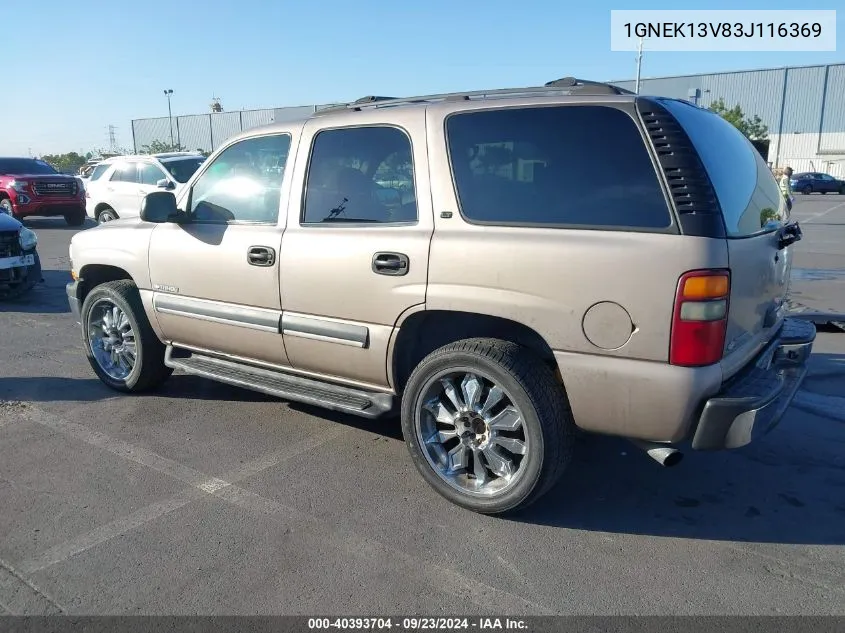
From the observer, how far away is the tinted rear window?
10.0 feet

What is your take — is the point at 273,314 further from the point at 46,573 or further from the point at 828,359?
the point at 828,359

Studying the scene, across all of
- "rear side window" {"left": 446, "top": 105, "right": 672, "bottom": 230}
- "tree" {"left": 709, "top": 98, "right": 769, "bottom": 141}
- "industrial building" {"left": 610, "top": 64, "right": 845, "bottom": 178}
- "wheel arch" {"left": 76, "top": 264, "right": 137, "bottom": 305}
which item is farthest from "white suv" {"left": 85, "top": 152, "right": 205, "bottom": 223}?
"industrial building" {"left": 610, "top": 64, "right": 845, "bottom": 178}

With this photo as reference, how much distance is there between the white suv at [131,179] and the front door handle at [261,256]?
35.8 feet

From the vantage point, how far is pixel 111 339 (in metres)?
5.33

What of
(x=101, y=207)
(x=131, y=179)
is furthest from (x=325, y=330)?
(x=101, y=207)

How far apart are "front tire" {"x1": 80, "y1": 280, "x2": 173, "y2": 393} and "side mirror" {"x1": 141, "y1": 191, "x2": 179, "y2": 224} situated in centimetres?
76

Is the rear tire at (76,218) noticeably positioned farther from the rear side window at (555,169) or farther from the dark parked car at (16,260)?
the rear side window at (555,169)

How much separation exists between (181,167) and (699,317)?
14.0m

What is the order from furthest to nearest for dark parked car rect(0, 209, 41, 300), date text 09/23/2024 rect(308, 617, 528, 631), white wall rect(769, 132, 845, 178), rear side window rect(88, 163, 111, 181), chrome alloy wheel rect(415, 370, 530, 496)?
white wall rect(769, 132, 845, 178)
rear side window rect(88, 163, 111, 181)
dark parked car rect(0, 209, 41, 300)
chrome alloy wheel rect(415, 370, 530, 496)
date text 09/23/2024 rect(308, 617, 528, 631)

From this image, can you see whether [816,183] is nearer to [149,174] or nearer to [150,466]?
[149,174]

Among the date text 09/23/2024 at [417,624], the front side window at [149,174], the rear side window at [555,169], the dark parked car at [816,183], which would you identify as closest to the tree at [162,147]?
the front side window at [149,174]

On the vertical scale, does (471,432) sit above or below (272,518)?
above

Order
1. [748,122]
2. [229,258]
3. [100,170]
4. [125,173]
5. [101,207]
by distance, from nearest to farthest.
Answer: [229,258]
[125,173]
[101,207]
[100,170]
[748,122]

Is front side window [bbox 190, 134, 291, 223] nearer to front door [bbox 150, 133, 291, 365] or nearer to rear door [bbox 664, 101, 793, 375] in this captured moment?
front door [bbox 150, 133, 291, 365]
